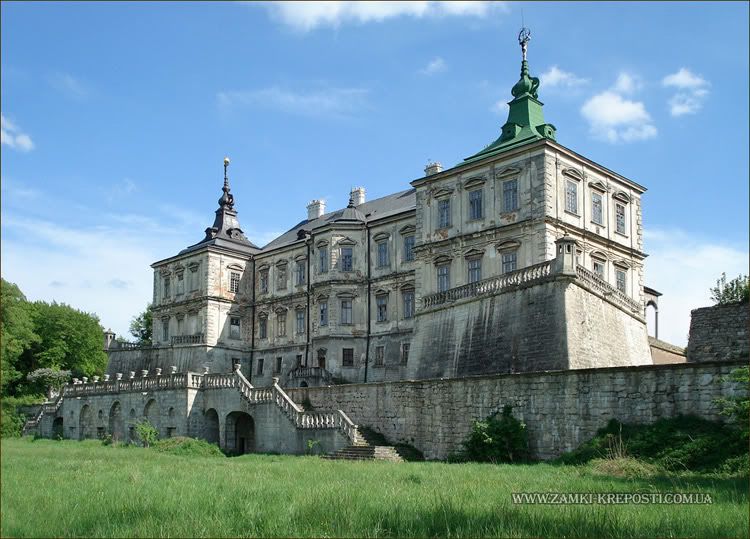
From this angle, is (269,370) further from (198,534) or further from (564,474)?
(198,534)

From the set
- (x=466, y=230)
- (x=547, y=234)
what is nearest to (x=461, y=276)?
(x=466, y=230)

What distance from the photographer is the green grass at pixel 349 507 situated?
13.2 metres

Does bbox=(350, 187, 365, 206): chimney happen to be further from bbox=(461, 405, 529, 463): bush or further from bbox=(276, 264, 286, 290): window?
bbox=(461, 405, 529, 463): bush

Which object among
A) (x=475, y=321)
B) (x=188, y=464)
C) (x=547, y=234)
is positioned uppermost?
(x=547, y=234)

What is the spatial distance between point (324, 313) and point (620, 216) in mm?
19493

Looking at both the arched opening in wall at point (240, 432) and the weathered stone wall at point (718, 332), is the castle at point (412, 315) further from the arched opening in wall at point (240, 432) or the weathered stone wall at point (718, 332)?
the weathered stone wall at point (718, 332)

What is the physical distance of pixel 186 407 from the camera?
4616 cm

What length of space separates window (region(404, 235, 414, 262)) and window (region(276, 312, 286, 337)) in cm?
1206

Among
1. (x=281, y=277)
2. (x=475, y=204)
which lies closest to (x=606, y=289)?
(x=475, y=204)

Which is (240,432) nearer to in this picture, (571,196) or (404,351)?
(404,351)

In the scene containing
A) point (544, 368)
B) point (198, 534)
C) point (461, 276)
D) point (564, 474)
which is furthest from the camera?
point (461, 276)

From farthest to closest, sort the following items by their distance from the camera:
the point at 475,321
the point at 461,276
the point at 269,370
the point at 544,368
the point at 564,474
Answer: the point at 269,370 → the point at 461,276 → the point at 475,321 → the point at 544,368 → the point at 564,474

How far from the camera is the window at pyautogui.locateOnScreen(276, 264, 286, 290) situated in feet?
193

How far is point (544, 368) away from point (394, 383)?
6065 mm
